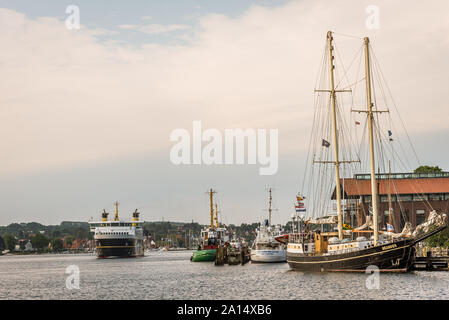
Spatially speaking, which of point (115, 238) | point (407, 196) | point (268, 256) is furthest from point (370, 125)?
point (115, 238)

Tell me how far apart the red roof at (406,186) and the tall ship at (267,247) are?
2089cm

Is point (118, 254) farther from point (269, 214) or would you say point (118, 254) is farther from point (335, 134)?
point (335, 134)

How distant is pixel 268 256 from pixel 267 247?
14.0 feet

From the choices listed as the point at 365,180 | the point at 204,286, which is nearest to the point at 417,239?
the point at 204,286

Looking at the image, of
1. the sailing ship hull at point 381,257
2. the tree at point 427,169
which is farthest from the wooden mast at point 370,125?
the tree at point 427,169

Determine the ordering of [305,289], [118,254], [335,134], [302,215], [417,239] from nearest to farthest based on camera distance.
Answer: [305,289], [417,239], [335,134], [302,215], [118,254]

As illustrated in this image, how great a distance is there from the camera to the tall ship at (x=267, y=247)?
361 ft

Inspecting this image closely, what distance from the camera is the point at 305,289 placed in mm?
51750

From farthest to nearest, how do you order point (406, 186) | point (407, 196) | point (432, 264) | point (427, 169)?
1. point (427, 169)
2. point (406, 186)
3. point (407, 196)
4. point (432, 264)

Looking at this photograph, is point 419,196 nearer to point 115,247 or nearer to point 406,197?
point 406,197

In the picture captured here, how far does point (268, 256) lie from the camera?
110 metres

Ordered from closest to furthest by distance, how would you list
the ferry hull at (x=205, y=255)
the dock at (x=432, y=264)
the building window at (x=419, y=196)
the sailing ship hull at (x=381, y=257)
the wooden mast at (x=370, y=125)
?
the sailing ship hull at (x=381, y=257)
the wooden mast at (x=370, y=125)
the dock at (x=432, y=264)
the building window at (x=419, y=196)
the ferry hull at (x=205, y=255)

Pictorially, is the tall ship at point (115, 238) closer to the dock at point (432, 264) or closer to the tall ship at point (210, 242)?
the tall ship at point (210, 242)
